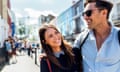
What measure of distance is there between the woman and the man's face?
1.09ft

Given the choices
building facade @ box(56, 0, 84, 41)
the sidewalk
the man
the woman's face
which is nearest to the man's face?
the man

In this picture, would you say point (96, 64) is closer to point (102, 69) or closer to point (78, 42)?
point (102, 69)

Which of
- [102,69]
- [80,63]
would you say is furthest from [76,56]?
[102,69]

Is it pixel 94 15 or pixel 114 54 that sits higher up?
pixel 94 15

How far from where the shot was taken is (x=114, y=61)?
339 cm

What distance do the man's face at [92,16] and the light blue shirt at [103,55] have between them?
138 mm

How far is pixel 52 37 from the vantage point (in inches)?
144

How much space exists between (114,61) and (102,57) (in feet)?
0.35

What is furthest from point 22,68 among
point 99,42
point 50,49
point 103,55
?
point 103,55

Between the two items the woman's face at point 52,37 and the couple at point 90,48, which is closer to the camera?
the couple at point 90,48

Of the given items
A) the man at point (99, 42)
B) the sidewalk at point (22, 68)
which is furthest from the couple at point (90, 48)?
the sidewalk at point (22, 68)

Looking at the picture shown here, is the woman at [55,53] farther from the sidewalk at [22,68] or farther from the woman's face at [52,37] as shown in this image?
the sidewalk at [22,68]

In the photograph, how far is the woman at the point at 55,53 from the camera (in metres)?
3.52

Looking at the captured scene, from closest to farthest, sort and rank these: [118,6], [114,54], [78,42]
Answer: [114,54]
[78,42]
[118,6]
